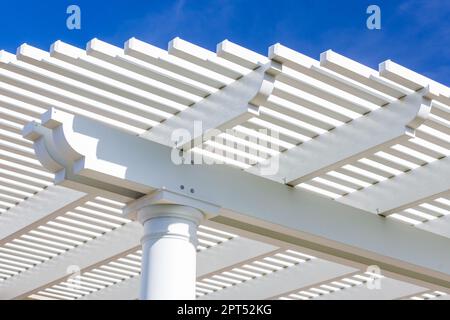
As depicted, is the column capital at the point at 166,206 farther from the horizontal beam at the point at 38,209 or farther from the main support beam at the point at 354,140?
the horizontal beam at the point at 38,209

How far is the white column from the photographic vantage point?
9883mm

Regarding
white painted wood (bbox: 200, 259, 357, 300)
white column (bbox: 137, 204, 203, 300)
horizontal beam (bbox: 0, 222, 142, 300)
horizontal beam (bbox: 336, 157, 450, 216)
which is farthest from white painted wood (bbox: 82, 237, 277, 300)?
white column (bbox: 137, 204, 203, 300)

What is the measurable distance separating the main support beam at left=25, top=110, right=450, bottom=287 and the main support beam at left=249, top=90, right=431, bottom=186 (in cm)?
39

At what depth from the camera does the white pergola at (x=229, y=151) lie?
377 inches

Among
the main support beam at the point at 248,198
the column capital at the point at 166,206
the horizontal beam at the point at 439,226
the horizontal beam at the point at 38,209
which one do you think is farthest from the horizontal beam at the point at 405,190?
the horizontal beam at the point at 38,209

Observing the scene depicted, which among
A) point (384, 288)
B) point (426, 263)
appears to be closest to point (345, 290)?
point (384, 288)

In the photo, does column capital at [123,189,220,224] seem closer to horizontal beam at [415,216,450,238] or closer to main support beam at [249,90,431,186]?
main support beam at [249,90,431,186]

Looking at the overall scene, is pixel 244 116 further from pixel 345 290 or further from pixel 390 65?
pixel 345 290

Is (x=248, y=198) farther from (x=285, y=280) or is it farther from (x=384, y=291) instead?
(x=384, y=291)

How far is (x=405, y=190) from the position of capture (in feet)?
40.0

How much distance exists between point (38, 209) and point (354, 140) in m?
5.58

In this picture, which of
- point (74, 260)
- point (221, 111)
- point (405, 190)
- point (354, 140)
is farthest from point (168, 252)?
point (74, 260)

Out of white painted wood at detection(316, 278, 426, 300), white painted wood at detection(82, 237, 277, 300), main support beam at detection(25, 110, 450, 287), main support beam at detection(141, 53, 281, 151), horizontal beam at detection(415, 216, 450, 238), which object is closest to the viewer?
main support beam at detection(141, 53, 281, 151)
